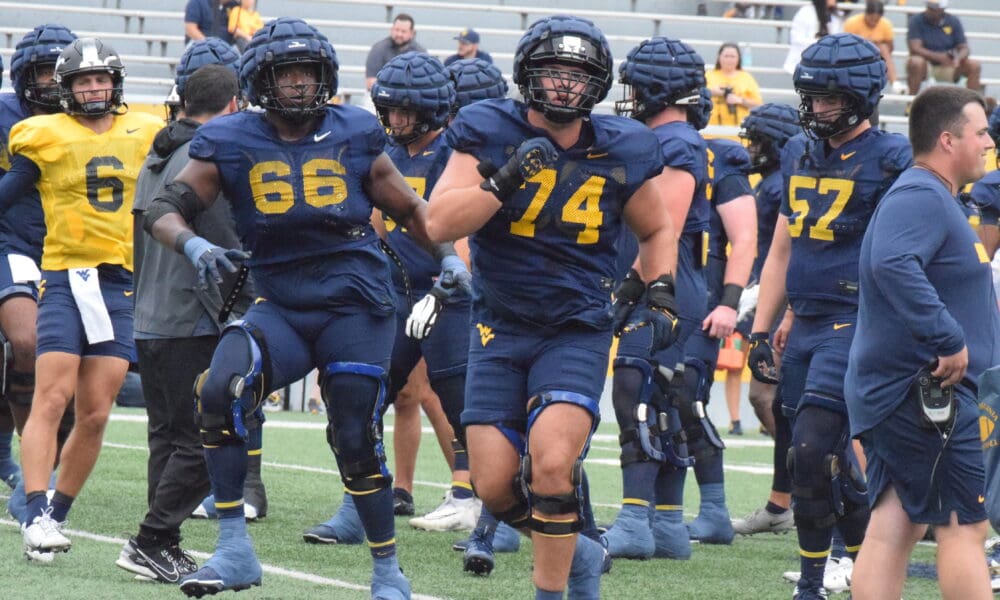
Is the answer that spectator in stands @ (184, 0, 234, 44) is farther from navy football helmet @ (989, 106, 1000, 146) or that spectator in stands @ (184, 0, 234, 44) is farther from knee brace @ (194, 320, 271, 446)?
knee brace @ (194, 320, 271, 446)

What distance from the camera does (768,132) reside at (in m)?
8.16

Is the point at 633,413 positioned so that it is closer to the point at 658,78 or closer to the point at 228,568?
the point at 658,78

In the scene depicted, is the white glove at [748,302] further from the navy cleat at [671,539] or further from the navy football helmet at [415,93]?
the navy football helmet at [415,93]

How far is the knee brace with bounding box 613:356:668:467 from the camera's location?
6.34m

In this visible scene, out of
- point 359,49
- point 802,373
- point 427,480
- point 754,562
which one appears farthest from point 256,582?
point 359,49

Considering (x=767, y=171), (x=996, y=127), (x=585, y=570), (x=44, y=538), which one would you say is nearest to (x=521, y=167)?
(x=585, y=570)

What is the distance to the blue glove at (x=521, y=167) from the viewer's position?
4637 mm

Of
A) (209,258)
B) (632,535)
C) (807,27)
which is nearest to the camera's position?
(209,258)

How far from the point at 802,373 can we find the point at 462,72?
2761 millimetres

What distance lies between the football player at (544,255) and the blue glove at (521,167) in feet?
0.06

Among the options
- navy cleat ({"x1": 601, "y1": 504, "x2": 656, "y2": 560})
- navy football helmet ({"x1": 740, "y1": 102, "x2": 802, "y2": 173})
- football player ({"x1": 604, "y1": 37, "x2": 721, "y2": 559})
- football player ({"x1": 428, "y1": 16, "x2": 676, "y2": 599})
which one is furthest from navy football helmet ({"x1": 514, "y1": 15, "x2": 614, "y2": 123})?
navy football helmet ({"x1": 740, "y1": 102, "x2": 802, "y2": 173})

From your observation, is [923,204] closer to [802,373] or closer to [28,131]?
[802,373]

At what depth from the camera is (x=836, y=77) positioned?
18.9 feet

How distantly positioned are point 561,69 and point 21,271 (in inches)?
118
